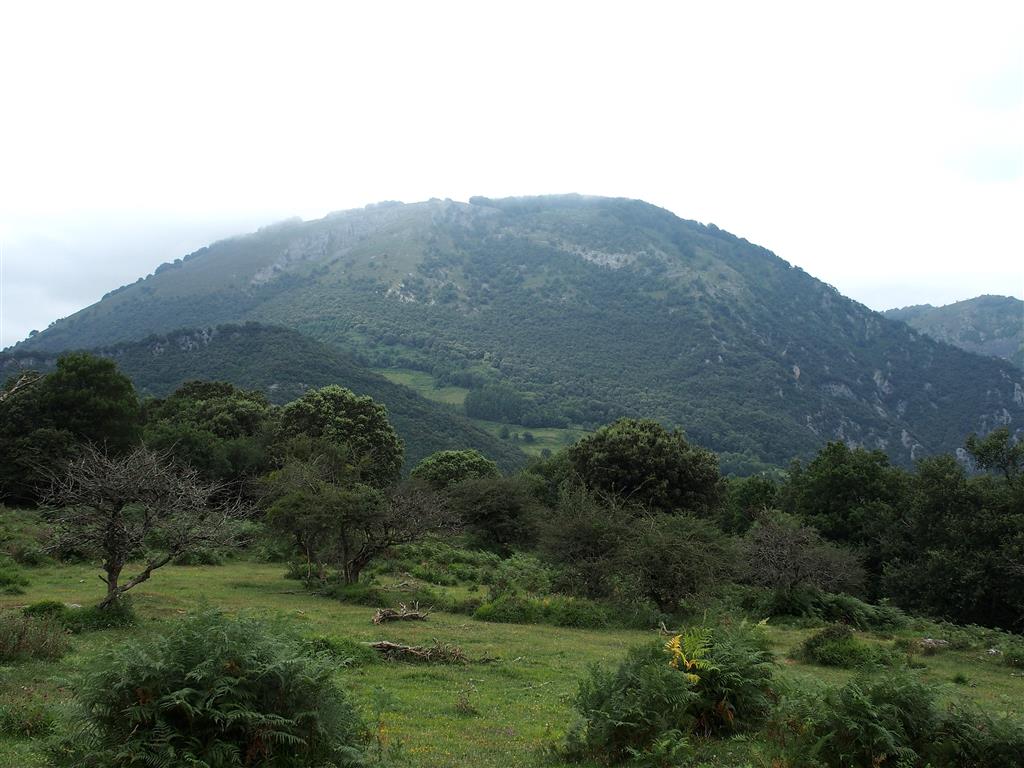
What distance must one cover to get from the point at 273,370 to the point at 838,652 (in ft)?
352

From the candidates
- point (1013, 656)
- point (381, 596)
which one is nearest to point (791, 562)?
point (1013, 656)

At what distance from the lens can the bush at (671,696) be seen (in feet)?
28.8

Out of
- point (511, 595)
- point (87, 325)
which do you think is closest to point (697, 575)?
point (511, 595)

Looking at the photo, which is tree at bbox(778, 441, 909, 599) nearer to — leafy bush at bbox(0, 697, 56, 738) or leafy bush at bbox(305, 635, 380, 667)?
leafy bush at bbox(305, 635, 380, 667)

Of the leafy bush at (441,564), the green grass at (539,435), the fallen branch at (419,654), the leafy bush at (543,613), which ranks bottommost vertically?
the green grass at (539,435)

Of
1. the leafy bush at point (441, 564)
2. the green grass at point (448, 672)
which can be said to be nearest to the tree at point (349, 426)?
the leafy bush at point (441, 564)

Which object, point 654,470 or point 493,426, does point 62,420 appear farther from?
point 493,426

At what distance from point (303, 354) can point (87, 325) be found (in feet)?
348

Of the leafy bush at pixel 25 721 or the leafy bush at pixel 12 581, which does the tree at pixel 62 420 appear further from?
the leafy bush at pixel 25 721

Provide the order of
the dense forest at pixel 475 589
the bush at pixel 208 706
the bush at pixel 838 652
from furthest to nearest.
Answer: the bush at pixel 838 652
the dense forest at pixel 475 589
the bush at pixel 208 706

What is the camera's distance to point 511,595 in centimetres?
2584

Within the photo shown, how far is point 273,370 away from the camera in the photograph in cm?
11481

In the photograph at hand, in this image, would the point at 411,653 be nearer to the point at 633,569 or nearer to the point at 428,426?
the point at 633,569

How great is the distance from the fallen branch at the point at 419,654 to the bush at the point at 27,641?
613cm
